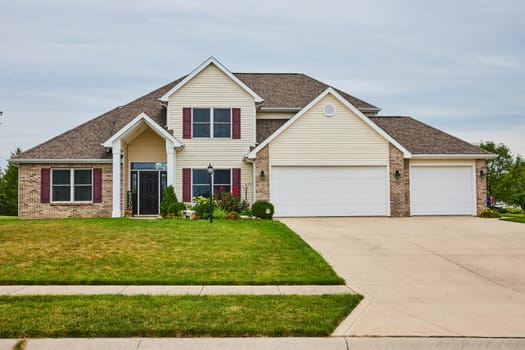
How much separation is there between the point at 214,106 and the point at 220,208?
529 cm

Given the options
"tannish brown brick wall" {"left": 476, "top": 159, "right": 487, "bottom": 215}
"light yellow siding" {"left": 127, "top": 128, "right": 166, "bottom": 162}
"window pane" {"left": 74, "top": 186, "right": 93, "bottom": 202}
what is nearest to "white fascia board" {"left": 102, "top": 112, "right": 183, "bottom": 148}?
"light yellow siding" {"left": 127, "top": 128, "right": 166, "bottom": 162}

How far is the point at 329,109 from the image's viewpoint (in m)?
20.7

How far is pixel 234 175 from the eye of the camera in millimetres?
21641

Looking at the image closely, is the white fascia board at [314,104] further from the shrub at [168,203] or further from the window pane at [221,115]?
the shrub at [168,203]

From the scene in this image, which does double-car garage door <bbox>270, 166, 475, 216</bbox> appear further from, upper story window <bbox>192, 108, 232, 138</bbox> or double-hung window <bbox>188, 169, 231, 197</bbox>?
upper story window <bbox>192, 108, 232, 138</bbox>

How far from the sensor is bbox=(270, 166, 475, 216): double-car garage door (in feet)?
67.9

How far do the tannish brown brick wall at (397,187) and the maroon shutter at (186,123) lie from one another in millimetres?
9566

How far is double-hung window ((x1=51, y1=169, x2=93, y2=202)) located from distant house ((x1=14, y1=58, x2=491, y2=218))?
5 centimetres

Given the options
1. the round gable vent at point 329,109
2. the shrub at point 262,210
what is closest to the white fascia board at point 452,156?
the round gable vent at point 329,109

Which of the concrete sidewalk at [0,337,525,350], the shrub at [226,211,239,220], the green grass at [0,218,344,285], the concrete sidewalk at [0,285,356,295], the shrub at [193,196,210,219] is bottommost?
the concrete sidewalk at [0,337,525,350]

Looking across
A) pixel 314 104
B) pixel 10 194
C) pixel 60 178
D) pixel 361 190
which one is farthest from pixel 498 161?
pixel 10 194

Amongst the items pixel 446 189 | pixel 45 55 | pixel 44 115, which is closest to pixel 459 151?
pixel 446 189

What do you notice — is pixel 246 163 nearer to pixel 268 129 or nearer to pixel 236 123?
pixel 236 123

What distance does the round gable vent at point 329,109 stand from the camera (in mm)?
20719
